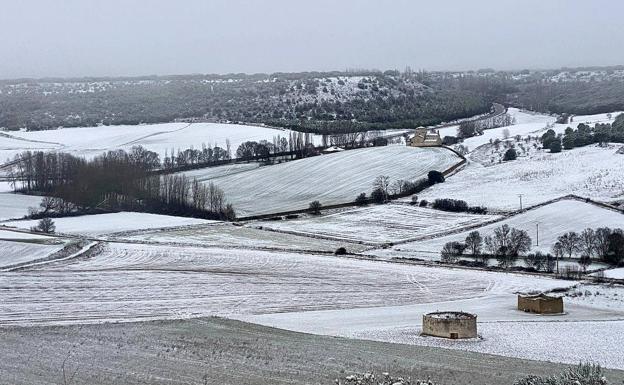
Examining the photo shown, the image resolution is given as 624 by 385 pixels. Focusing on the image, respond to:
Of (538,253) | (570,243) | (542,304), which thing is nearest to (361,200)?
(538,253)

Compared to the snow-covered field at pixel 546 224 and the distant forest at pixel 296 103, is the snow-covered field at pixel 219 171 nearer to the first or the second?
the distant forest at pixel 296 103

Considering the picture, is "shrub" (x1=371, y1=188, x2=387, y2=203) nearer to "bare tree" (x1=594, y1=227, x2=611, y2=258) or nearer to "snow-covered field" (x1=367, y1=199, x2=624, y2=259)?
"snow-covered field" (x1=367, y1=199, x2=624, y2=259)

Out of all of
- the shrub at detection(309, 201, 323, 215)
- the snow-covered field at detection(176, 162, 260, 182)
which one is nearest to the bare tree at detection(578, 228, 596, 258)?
the shrub at detection(309, 201, 323, 215)

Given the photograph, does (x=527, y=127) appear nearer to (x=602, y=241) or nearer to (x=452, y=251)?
(x=602, y=241)

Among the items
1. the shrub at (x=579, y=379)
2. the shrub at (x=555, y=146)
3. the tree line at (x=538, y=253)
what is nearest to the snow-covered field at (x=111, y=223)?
the tree line at (x=538, y=253)

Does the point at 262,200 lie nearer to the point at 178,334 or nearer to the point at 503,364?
the point at 178,334

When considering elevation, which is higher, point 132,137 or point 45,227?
point 132,137

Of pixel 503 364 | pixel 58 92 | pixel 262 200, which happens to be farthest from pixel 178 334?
pixel 58 92
